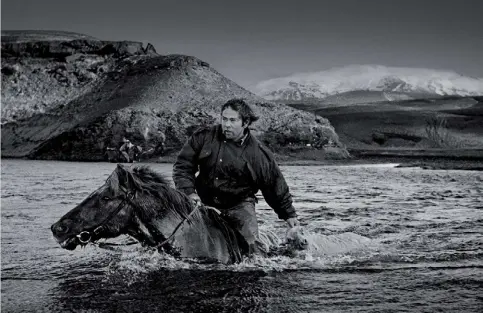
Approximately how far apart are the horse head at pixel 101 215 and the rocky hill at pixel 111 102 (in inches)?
1136

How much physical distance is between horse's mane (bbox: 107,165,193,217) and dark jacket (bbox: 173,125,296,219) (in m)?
0.41

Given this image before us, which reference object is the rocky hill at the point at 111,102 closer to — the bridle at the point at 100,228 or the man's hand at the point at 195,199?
the man's hand at the point at 195,199

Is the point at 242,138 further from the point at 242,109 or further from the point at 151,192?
the point at 151,192

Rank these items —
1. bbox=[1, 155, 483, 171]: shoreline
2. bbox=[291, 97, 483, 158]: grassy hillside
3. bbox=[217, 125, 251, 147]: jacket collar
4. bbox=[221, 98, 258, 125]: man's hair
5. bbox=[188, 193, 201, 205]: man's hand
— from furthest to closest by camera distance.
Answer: bbox=[291, 97, 483, 158]: grassy hillside → bbox=[1, 155, 483, 171]: shoreline → bbox=[217, 125, 251, 147]: jacket collar → bbox=[221, 98, 258, 125]: man's hair → bbox=[188, 193, 201, 205]: man's hand

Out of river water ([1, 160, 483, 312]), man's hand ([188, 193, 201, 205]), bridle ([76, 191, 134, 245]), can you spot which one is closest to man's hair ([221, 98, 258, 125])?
man's hand ([188, 193, 201, 205])

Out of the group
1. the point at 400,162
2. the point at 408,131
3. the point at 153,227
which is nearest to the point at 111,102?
the point at 400,162

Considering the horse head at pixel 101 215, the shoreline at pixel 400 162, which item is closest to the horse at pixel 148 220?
the horse head at pixel 101 215

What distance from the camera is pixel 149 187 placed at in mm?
5633

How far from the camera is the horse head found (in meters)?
5.16

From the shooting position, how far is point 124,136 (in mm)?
34469

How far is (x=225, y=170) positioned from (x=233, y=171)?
88 mm

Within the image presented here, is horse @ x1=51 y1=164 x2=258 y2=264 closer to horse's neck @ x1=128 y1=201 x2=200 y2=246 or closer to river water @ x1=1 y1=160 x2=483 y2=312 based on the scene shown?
horse's neck @ x1=128 y1=201 x2=200 y2=246

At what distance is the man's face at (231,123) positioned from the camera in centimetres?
608

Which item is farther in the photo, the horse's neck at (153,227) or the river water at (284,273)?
the horse's neck at (153,227)
